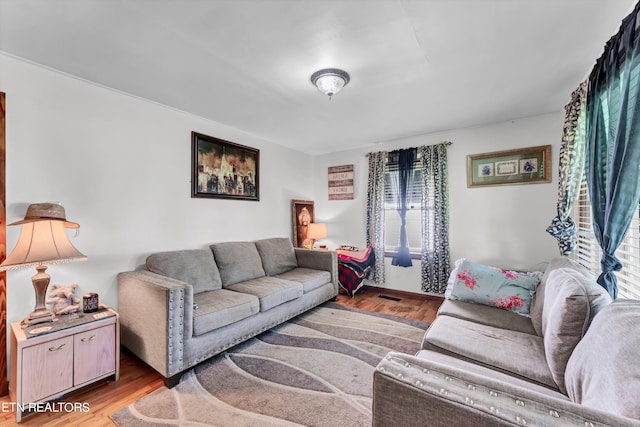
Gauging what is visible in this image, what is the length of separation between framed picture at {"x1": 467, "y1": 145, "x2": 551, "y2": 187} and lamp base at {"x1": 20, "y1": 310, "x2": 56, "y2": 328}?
14.4 feet

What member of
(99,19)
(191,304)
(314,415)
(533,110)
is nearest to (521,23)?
(533,110)

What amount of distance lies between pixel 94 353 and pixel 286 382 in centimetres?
138

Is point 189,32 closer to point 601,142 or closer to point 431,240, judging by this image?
point 601,142

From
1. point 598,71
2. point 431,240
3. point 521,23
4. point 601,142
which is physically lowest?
point 431,240

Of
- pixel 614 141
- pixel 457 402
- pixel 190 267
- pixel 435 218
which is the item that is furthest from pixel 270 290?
pixel 614 141

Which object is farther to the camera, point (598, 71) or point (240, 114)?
point (240, 114)

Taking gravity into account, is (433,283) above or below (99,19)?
below

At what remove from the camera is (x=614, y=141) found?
58.4 inches

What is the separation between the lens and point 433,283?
372 centimetres

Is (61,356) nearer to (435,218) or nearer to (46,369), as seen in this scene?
(46,369)

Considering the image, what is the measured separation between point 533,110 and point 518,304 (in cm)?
225

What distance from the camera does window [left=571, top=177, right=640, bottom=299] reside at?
1.64 meters

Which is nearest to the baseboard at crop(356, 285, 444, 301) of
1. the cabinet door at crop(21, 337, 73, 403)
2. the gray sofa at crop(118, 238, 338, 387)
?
the gray sofa at crop(118, 238, 338, 387)

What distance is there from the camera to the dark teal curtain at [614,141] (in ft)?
4.47
